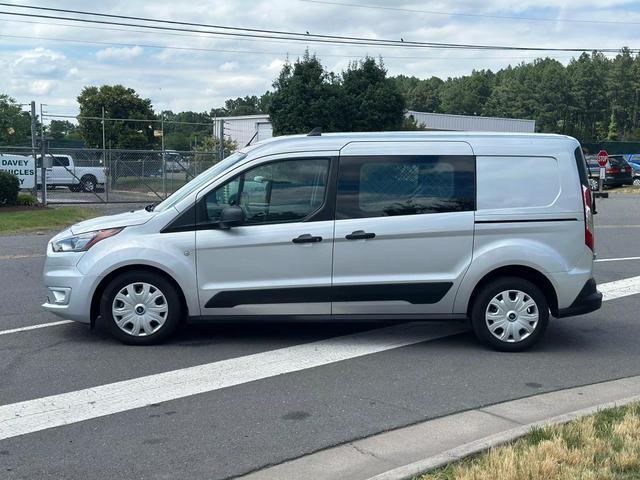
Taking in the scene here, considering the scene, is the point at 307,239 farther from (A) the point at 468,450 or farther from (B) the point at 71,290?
(A) the point at 468,450

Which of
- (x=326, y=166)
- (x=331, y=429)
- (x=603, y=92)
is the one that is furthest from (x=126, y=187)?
(x=603, y=92)

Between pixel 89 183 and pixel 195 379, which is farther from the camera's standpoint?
pixel 89 183

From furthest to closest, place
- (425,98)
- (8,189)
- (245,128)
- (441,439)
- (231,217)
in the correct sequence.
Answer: (425,98) < (245,128) < (8,189) < (231,217) < (441,439)

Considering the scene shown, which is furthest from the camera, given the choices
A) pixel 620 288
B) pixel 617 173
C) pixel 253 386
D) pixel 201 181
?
pixel 617 173

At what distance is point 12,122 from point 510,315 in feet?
196

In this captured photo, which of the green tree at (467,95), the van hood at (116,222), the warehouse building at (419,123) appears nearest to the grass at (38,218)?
the van hood at (116,222)

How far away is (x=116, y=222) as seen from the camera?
6.84 m

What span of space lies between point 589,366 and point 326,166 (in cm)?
292

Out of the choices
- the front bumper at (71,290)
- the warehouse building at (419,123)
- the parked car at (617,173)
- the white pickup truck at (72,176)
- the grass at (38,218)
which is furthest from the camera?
the warehouse building at (419,123)

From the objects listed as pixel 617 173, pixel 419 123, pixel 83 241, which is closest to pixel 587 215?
pixel 83 241

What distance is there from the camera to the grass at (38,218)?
728 inches

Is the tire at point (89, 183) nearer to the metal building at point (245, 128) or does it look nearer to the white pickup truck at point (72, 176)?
the white pickup truck at point (72, 176)

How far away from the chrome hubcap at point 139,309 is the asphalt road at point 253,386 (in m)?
0.22

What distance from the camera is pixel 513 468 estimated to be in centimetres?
396
